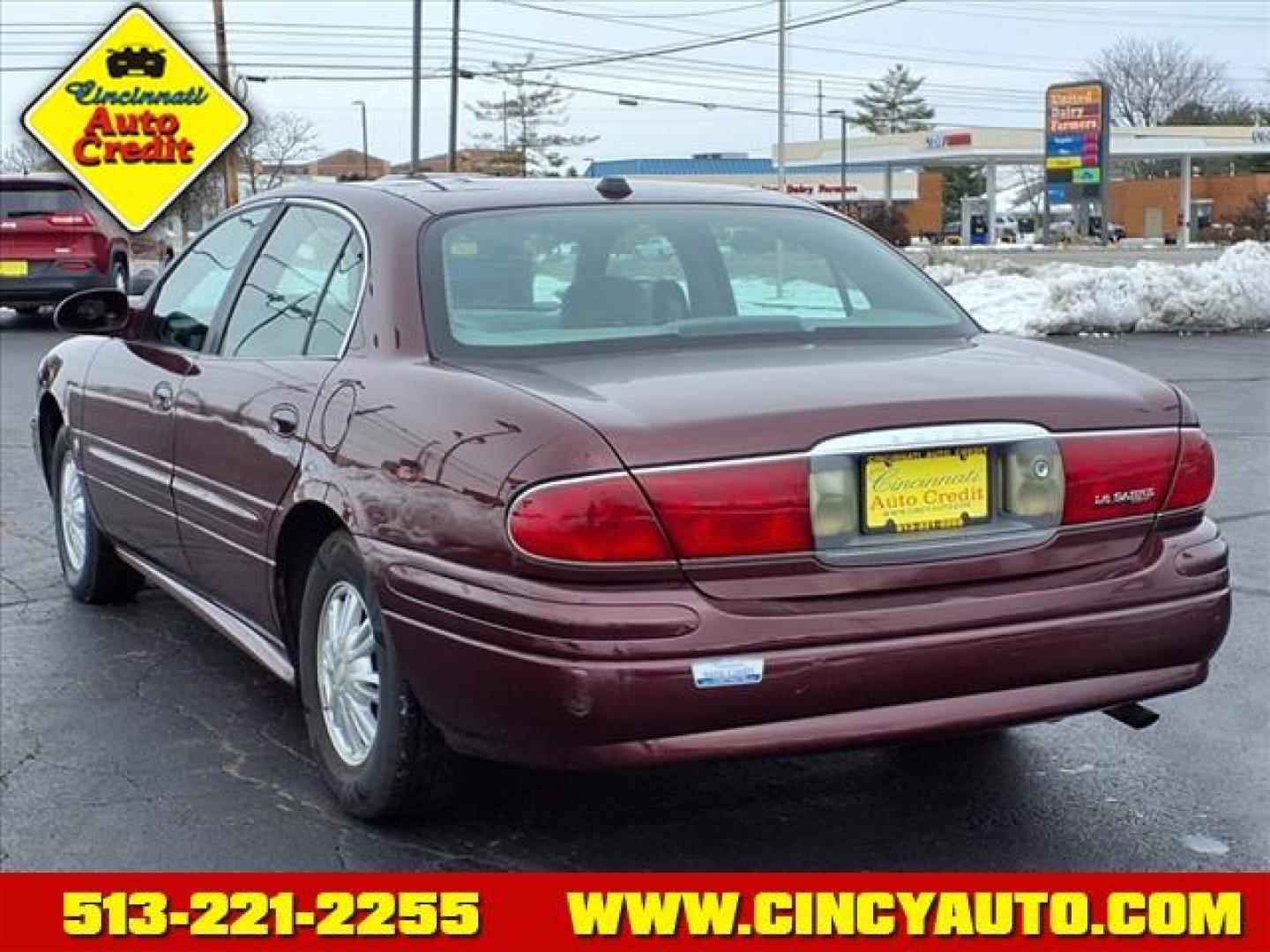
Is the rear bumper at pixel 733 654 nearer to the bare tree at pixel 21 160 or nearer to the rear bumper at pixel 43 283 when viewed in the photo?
the rear bumper at pixel 43 283

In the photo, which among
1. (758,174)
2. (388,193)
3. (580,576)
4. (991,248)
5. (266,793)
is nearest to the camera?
(580,576)

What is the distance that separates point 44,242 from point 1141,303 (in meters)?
12.9

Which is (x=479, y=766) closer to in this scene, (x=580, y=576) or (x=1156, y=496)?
(x=580, y=576)

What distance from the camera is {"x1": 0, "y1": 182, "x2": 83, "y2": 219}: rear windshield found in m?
20.3

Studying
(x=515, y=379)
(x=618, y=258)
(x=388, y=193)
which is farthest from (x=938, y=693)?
(x=388, y=193)

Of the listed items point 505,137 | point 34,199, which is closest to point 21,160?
point 505,137

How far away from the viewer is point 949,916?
3.53 metres

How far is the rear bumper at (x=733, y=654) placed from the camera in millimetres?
3260

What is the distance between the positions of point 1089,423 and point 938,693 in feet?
2.26

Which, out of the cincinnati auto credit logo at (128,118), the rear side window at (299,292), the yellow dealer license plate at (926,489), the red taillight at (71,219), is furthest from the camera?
the red taillight at (71,219)

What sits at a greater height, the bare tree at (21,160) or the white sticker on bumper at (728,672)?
the bare tree at (21,160)

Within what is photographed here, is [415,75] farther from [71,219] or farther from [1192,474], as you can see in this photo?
[1192,474]

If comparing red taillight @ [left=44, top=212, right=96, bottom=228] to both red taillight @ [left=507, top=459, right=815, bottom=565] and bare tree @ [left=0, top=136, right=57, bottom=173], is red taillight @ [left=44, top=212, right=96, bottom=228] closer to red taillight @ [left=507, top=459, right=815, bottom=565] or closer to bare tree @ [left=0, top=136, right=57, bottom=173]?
red taillight @ [left=507, top=459, right=815, bottom=565]

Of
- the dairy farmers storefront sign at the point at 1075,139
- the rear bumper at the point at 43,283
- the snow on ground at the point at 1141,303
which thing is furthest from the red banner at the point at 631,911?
A: the dairy farmers storefront sign at the point at 1075,139
